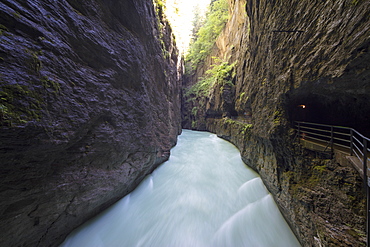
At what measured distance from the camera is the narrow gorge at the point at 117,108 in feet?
6.65

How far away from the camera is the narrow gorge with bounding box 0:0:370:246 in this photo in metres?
2.03

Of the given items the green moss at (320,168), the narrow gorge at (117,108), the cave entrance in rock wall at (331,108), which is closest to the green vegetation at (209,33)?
the narrow gorge at (117,108)

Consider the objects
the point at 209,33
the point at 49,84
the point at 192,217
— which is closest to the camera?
the point at 49,84

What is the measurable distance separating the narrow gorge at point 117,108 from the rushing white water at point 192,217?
1.24 feet

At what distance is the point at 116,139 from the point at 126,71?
232 centimetres

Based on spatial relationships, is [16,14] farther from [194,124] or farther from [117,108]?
[194,124]

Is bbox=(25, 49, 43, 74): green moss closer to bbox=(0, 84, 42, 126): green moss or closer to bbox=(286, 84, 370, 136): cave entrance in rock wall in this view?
bbox=(0, 84, 42, 126): green moss

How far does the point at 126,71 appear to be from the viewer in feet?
14.1

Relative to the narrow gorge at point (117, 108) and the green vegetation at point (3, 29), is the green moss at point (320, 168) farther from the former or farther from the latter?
the green vegetation at point (3, 29)

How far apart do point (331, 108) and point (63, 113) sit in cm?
753

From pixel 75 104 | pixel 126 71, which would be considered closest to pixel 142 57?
pixel 126 71

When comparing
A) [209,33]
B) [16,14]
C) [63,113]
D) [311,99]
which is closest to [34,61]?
[16,14]

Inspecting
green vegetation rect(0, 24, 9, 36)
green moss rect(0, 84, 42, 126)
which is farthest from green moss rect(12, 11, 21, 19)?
green moss rect(0, 84, 42, 126)

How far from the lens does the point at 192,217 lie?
3828 millimetres
